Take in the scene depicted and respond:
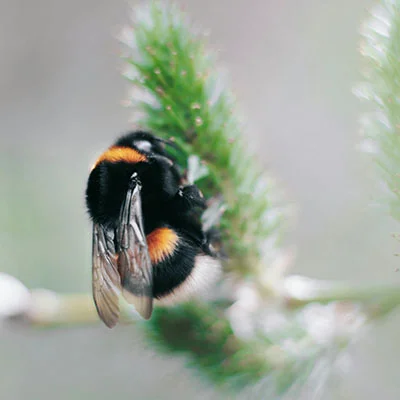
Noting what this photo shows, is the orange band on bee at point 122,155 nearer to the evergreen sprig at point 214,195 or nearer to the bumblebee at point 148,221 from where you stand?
the bumblebee at point 148,221

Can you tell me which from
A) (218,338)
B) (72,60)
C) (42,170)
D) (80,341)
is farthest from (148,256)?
(72,60)

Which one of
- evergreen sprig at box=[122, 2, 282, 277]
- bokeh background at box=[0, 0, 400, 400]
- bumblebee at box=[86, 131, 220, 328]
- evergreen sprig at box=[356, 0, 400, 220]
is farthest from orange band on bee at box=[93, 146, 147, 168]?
bokeh background at box=[0, 0, 400, 400]

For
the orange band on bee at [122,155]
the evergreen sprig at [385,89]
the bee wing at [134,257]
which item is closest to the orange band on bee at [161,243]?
the bee wing at [134,257]

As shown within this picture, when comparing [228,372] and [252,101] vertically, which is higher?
[252,101]

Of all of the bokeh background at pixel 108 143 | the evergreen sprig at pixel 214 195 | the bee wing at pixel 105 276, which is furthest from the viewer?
the bokeh background at pixel 108 143

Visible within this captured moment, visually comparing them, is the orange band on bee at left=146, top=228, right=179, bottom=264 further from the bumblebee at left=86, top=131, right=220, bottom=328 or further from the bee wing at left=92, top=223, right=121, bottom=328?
the bee wing at left=92, top=223, right=121, bottom=328

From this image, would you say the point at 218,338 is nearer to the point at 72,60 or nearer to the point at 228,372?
the point at 228,372

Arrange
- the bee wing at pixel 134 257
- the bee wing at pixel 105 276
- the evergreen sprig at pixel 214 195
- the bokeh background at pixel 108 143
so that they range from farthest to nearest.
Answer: the bokeh background at pixel 108 143 < the evergreen sprig at pixel 214 195 < the bee wing at pixel 105 276 < the bee wing at pixel 134 257
